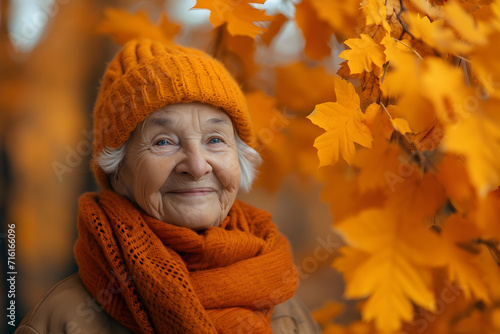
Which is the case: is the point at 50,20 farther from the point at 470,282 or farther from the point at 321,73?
the point at 470,282

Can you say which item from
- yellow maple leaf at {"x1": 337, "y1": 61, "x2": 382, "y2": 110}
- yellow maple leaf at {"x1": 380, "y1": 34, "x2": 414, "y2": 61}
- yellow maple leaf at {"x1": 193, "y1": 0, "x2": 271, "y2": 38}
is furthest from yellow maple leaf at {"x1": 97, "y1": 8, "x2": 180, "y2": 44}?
yellow maple leaf at {"x1": 380, "y1": 34, "x2": 414, "y2": 61}

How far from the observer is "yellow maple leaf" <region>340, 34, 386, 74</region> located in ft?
2.93

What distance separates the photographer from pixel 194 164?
3.80ft

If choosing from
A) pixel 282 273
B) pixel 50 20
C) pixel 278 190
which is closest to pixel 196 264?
pixel 282 273

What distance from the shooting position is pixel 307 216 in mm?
1728

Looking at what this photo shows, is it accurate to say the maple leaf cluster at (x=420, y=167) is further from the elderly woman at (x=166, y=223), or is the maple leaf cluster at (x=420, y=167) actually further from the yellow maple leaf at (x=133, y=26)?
the yellow maple leaf at (x=133, y=26)

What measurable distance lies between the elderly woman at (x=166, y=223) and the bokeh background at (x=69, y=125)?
353 millimetres

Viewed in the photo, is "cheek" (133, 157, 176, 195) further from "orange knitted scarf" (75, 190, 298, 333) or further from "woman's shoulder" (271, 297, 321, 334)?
"woman's shoulder" (271, 297, 321, 334)

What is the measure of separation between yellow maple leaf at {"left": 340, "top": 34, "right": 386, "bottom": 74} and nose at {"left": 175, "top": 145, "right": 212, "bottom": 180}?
452mm

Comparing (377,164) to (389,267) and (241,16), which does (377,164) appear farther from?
(241,16)

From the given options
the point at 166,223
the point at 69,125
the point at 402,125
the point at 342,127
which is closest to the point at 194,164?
the point at 166,223

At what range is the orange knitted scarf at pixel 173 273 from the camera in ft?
3.46

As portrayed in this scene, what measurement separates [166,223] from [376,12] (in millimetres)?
696

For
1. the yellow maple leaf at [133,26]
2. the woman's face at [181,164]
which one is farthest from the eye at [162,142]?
the yellow maple leaf at [133,26]
